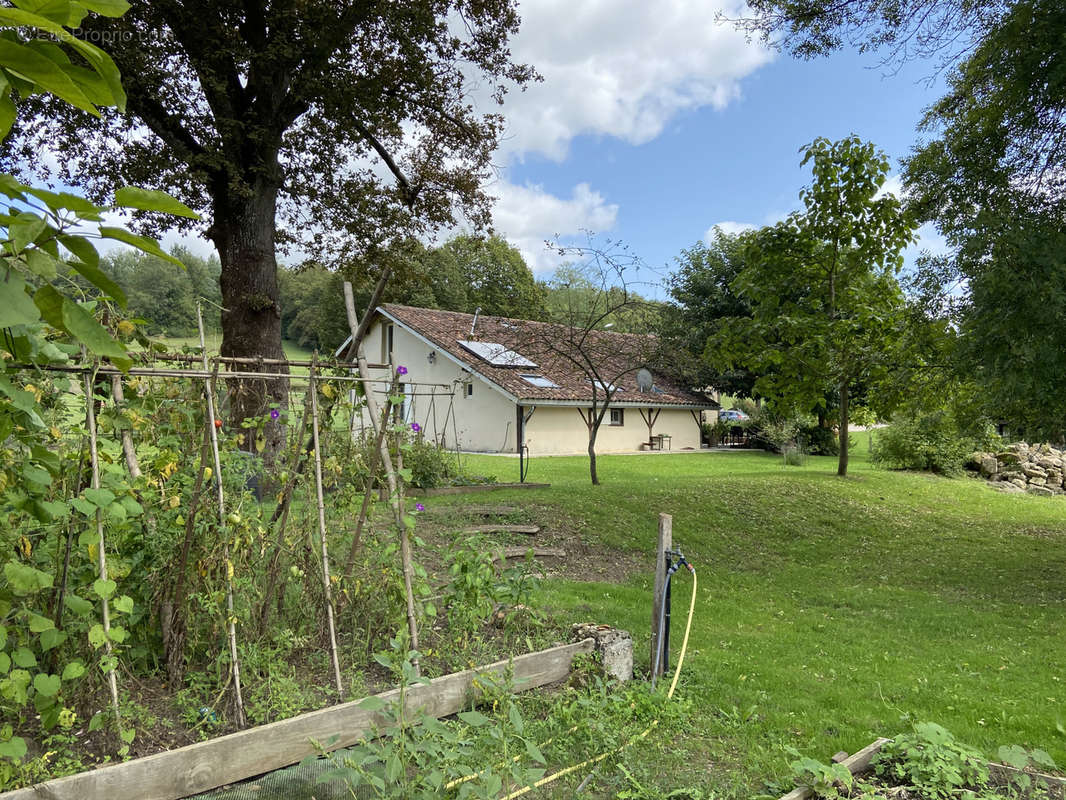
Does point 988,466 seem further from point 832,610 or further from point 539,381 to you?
point 832,610

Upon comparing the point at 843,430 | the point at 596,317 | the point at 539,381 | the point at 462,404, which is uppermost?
the point at 596,317

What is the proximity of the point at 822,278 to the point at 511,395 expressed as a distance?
10.0 meters

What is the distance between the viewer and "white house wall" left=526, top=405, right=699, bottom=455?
827 inches

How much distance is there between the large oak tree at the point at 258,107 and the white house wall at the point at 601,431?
10655mm

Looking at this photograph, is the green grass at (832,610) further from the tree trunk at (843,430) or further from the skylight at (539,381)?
the skylight at (539,381)

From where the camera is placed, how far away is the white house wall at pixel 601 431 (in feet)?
68.9

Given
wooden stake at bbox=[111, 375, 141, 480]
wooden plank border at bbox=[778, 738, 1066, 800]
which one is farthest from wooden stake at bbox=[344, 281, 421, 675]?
wooden plank border at bbox=[778, 738, 1066, 800]

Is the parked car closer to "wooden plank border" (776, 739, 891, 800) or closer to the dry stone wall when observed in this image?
the dry stone wall

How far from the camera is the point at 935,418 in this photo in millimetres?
9625

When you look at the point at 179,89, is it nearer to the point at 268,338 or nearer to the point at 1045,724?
the point at 268,338

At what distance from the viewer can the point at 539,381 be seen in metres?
21.8

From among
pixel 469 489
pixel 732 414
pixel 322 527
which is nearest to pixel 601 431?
pixel 469 489

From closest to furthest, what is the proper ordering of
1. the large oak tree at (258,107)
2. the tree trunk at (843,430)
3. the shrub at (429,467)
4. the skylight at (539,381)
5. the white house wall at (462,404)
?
the large oak tree at (258,107) → the shrub at (429,467) → the tree trunk at (843,430) → the white house wall at (462,404) → the skylight at (539,381)

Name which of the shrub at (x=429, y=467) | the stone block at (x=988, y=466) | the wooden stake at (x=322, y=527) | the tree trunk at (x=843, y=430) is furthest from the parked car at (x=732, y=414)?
the wooden stake at (x=322, y=527)
